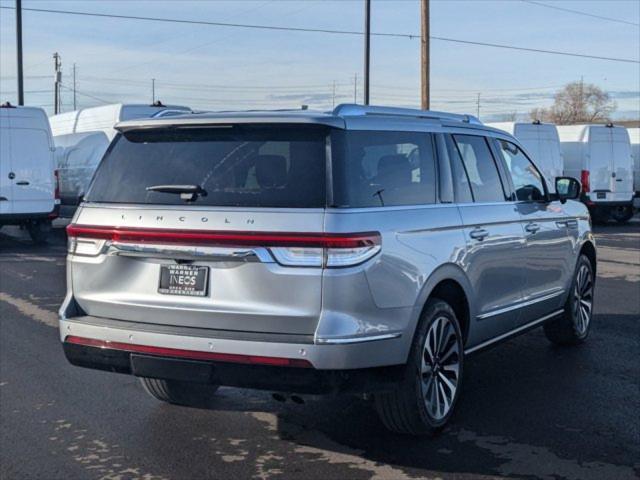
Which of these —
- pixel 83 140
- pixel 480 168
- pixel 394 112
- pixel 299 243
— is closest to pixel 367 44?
pixel 83 140

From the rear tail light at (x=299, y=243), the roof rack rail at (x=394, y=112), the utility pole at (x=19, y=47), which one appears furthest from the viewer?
the utility pole at (x=19, y=47)

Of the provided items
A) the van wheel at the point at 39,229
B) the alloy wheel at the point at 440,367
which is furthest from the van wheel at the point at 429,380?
the van wheel at the point at 39,229

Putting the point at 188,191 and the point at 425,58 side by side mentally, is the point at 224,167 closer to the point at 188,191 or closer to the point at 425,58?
the point at 188,191

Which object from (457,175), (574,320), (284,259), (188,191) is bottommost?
(574,320)

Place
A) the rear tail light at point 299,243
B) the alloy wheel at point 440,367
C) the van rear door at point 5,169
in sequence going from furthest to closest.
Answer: the van rear door at point 5,169 < the alloy wheel at point 440,367 < the rear tail light at point 299,243

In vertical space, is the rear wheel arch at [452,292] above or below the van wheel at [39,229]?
above

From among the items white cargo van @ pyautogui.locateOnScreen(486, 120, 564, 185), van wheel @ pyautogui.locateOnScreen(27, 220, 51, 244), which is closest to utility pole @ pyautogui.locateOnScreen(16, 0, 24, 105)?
van wheel @ pyautogui.locateOnScreen(27, 220, 51, 244)

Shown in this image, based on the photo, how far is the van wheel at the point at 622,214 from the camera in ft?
81.9

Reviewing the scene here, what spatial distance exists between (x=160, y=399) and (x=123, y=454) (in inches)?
40.5

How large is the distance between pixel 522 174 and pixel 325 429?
2793 mm

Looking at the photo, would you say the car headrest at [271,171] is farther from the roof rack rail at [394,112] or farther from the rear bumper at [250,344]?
the rear bumper at [250,344]

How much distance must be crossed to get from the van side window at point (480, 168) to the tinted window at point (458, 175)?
0.06 meters

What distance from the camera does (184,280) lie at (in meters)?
4.79

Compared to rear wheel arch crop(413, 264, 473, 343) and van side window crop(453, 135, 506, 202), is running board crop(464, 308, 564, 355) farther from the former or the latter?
van side window crop(453, 135, 506, 202)
